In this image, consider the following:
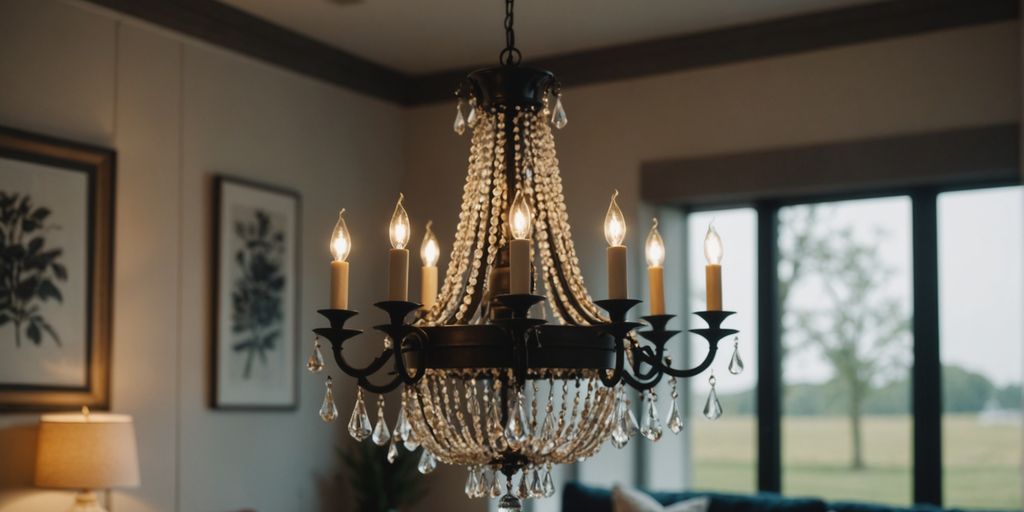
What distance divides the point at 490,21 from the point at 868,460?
2222 millimetres

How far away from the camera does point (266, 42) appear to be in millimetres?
4793

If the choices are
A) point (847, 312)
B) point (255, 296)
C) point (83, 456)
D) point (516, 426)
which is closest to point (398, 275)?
point (516, 426)

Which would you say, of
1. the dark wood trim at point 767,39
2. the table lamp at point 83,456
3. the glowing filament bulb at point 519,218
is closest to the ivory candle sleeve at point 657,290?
the glowing filament bulb at point 519,218

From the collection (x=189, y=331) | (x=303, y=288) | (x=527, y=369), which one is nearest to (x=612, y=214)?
(x=527, y=369)

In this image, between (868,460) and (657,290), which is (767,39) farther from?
(657,290)

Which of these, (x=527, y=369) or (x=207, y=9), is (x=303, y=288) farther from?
(x=527, y=369)

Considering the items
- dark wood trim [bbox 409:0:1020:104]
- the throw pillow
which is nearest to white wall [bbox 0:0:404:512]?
dark wood trim [bbox 409:0:1020:104]

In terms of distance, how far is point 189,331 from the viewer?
442cm

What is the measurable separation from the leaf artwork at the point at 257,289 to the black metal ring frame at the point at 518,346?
2.68 m

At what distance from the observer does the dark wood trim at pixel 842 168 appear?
4.33m

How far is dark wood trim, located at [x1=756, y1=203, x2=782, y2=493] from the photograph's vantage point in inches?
192

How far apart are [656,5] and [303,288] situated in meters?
1.77

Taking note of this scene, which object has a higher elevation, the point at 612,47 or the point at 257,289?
the point at 612,47

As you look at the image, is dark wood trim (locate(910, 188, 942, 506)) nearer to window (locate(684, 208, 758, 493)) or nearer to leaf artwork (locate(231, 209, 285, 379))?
window (locate(684, 208, 758, 493))
